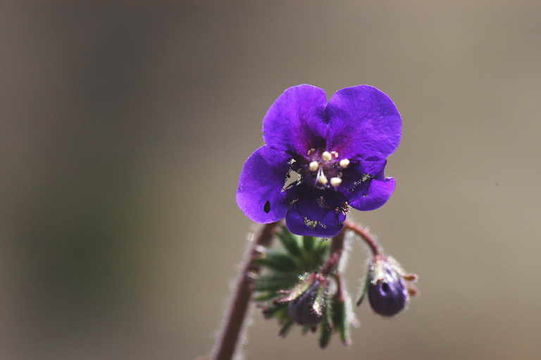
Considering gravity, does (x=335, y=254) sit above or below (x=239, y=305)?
above

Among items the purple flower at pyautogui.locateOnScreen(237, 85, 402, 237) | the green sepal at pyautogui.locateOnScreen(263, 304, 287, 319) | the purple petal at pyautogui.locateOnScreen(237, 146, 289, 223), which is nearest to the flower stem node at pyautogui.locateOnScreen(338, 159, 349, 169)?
the purple flower at pyautogui.locateOnScreen(237, 85, 402, 237)

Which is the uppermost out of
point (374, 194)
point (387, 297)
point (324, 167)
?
point (324, 167)

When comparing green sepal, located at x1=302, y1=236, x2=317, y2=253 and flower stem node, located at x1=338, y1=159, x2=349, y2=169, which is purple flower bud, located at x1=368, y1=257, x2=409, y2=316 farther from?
flower stem node, located at x1=338, y1=159, x2=349, y2=169

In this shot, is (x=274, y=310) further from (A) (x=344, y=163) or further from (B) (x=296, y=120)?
(B) (x=296, y=120)

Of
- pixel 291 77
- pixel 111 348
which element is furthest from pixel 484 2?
pixel 111 348

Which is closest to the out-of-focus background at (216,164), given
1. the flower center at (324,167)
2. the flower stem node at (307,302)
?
the flower stem node at (307,302)

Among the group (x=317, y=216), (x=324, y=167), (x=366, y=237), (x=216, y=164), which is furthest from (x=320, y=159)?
(x=216, y=164)

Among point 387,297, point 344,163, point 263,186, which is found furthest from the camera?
point 387,297

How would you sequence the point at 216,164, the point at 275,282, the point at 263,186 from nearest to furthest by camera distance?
the point at 263,186 → the point at 275,282 → the point at 216,164
